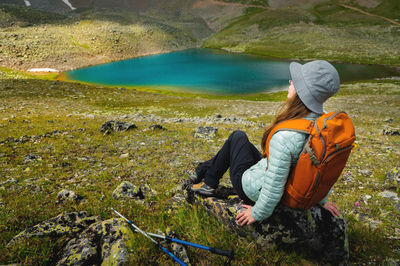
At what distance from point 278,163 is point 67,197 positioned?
5794mm

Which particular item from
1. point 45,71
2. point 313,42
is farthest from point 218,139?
point 313,42

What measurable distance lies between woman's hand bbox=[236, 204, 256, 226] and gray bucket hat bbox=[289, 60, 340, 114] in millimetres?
2097

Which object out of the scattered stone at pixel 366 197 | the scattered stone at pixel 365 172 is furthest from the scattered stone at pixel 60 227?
the scattered stone at pixel 365 172

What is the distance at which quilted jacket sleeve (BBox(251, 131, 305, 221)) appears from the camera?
3035 millimetres

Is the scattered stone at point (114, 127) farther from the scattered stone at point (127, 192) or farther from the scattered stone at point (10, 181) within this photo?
the scattered stone at point (127, 192)

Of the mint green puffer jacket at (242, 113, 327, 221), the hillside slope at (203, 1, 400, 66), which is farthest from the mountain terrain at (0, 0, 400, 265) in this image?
the hillside slope at (203, 1, 400, 66)

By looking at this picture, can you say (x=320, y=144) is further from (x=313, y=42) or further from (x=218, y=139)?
(x=313, y=42)

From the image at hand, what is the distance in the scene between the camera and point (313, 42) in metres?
111

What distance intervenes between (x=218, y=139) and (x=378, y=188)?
8205 mm

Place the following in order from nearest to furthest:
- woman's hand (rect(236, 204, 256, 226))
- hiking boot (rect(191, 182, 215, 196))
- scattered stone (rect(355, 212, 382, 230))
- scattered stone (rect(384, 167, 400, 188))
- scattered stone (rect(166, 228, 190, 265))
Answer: scattered stone (rect(166, 228, 190, 265)) → woman's hand (rect(236, 204, 256, 226)) → hiking boot (rect(191, 182, 215, 196)) → scattered stone (rect(355, 212, 382, 230)) → scattered stone (rect(384, 167, 400, 188))

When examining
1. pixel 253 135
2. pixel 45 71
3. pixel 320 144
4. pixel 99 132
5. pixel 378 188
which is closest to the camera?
pixel 320 144

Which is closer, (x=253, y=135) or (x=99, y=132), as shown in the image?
(x=99, y=132)

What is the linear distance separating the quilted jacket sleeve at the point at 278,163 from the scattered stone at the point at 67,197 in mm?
5173

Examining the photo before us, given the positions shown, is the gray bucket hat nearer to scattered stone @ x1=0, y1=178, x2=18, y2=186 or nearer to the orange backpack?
the orange backpack
